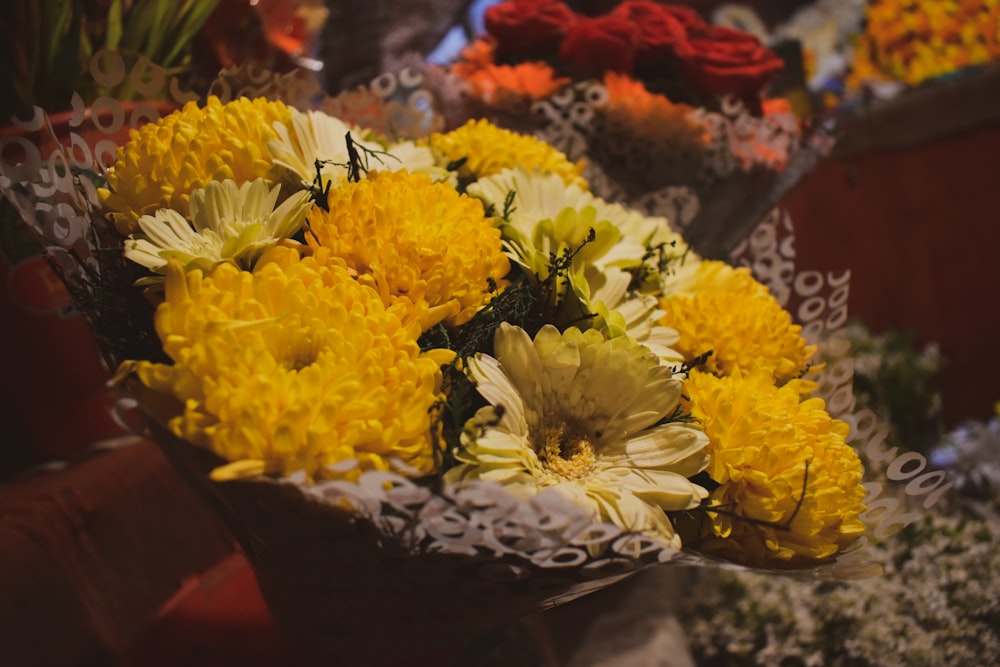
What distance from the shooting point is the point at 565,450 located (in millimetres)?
407

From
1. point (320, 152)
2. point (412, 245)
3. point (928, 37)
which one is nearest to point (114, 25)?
point (320, 152)

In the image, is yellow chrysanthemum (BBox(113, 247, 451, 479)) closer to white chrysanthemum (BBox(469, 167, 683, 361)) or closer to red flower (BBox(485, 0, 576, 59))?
white chrysanthemum (BBox(469, 167, 683, 361))

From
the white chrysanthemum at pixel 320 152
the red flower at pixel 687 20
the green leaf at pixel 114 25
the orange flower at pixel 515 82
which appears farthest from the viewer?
the red flower at pixel 687 20

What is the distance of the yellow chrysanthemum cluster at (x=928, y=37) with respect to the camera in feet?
5.96

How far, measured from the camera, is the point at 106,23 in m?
0.70

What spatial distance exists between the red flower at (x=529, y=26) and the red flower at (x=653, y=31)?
0.07m

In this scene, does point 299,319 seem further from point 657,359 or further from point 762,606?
point 762,606

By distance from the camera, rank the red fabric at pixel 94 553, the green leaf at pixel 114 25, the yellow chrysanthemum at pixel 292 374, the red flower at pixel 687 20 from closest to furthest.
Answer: the yellow chrysanthemum at pixel 292 374
the red fabric at pixel 94 553
the green leaf at pixel 114 25
the red flower at pixel 687 20

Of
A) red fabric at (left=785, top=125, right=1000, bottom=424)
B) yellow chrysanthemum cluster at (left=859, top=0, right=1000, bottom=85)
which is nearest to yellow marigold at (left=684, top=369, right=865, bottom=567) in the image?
red fabric at (left=785, top=125, right=1000, bottom=424)

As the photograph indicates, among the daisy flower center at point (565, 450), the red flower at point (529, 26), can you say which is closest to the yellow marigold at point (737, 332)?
the daisy flower center at point (565, 450)

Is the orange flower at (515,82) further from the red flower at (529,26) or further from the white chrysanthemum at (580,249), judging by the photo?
the white chrysanthemum at (580,249)

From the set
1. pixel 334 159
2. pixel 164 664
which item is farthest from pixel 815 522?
pixel 164 664

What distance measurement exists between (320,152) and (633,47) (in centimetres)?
52

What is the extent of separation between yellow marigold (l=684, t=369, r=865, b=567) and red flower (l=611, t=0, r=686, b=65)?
22.2 inches
